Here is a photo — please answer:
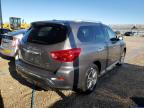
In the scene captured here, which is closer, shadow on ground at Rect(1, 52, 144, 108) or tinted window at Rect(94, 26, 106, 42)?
shadow on ground at Rect(1, 52, 144, 108)

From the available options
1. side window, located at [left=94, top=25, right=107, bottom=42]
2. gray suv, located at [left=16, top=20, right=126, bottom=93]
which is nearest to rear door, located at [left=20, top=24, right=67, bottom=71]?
gray suv, located at [left=16, top=20, right=126, bottom=93]

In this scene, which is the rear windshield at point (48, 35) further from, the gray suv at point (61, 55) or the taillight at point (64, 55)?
the taillight at point (64, 55)

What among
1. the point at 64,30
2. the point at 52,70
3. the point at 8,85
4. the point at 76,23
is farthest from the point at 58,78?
the point at 8,85

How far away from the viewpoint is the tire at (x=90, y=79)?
483cm

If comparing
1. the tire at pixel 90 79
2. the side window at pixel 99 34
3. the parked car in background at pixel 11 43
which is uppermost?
the side window at pixel 99 34

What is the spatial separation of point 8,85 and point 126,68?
4801 millimetres

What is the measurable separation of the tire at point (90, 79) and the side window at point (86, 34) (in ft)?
2.24

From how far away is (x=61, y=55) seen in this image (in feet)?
13.7

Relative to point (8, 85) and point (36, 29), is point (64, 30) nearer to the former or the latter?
point (36, 29)

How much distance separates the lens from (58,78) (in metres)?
4.18

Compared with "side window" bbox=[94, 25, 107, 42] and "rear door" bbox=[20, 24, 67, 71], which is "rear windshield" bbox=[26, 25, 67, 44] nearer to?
"rear door" bbox=[20, 24, 67, 71]

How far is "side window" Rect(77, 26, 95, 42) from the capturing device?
15.3 feet

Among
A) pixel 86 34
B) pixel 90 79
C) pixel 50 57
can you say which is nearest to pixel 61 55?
pixel 50 57

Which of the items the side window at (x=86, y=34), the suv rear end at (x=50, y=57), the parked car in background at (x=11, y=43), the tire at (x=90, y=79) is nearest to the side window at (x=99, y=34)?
the side window at (x=86, y=34)
